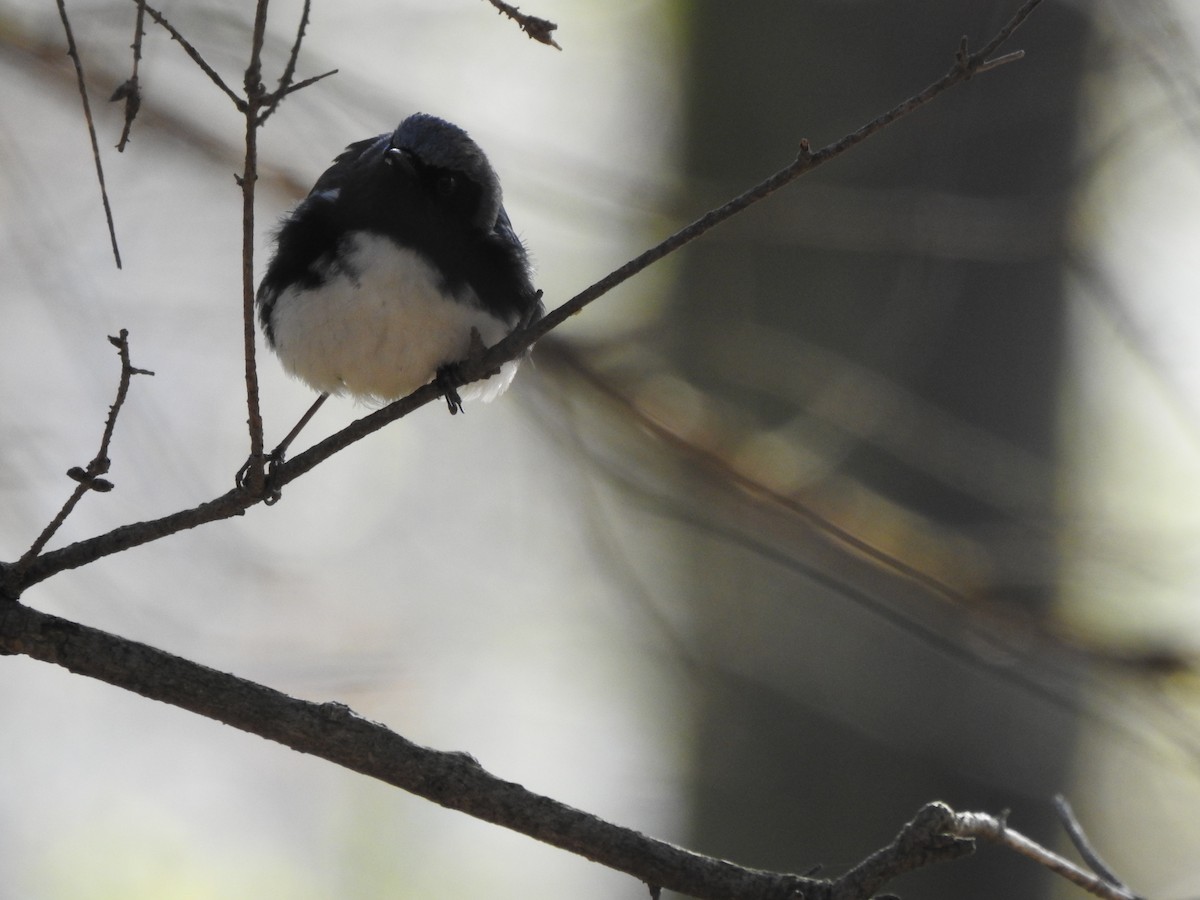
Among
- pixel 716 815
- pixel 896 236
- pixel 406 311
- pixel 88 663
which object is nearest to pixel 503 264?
pixel 406 311

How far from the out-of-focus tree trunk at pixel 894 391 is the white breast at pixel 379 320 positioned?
0.91 metres

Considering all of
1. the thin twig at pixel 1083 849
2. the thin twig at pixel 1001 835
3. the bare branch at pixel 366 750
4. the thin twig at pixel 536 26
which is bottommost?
the bare branch at pixel 366 750

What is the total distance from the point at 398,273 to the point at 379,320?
105mm

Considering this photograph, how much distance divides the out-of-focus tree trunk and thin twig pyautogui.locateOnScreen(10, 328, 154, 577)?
5.71 feet

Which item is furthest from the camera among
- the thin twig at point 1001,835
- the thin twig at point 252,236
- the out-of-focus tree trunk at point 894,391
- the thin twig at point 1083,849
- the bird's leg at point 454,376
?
the out-of-focus tree trunk at point 894,391

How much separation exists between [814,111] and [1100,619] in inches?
70.9

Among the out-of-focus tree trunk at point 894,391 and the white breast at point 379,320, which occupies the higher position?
the out-of-focus tree trunk at point 894,391

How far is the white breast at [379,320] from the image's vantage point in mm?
2609

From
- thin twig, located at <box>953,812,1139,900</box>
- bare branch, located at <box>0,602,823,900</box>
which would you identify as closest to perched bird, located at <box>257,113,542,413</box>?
bare branch, located at <box>0,602,823,900</box>

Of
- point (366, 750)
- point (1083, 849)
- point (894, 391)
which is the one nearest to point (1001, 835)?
Answer: point (1083, 849)

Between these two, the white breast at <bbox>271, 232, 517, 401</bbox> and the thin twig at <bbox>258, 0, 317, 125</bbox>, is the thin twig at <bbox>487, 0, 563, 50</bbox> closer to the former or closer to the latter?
the thin twig at <bbox>258, 0, 317, 125</bbox>

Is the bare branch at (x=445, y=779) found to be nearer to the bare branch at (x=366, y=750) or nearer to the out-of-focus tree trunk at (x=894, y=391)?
the bare branch at (x=366, y=750)

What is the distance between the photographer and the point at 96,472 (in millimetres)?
1625

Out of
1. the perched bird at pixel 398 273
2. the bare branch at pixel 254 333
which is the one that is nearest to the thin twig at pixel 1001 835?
the bare branch at pixel 254 333
